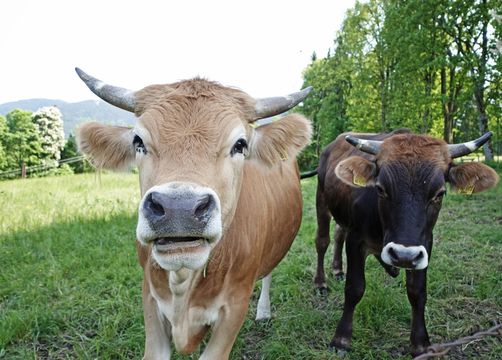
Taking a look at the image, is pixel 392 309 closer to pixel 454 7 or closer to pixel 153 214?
pixel 153 214

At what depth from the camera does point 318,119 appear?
106 ft

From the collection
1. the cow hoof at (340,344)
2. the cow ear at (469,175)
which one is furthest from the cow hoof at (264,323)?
the cow ear at (469,175)

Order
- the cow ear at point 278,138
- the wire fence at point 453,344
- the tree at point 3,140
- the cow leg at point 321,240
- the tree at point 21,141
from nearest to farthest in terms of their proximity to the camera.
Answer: the wire fence at point 453,344
the cow ear at point 278,138
the cow leg at point 321,240
the tree at point 3,140
the tree at point 21,141

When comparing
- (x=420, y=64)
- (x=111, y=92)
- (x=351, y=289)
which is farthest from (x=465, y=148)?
(x=420, y=64)

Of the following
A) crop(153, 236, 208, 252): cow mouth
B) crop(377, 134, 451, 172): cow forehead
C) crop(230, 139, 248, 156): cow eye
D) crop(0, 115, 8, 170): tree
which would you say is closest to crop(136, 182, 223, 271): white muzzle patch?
crop(153, 236, 208, 252): cow mouth

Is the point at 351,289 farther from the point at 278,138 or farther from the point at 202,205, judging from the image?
the point at 202,205

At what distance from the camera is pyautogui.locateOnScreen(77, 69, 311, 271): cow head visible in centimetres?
159

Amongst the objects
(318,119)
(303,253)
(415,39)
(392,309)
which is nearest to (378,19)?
(415,39)

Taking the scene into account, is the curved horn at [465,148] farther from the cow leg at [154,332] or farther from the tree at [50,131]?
the tree at [50,131]

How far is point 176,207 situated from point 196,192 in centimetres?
11

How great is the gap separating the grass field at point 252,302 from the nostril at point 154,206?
5.38ft

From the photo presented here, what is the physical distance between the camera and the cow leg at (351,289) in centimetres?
327

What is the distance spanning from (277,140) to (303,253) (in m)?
3.50

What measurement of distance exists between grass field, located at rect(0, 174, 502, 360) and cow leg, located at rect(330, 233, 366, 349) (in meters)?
0.13
